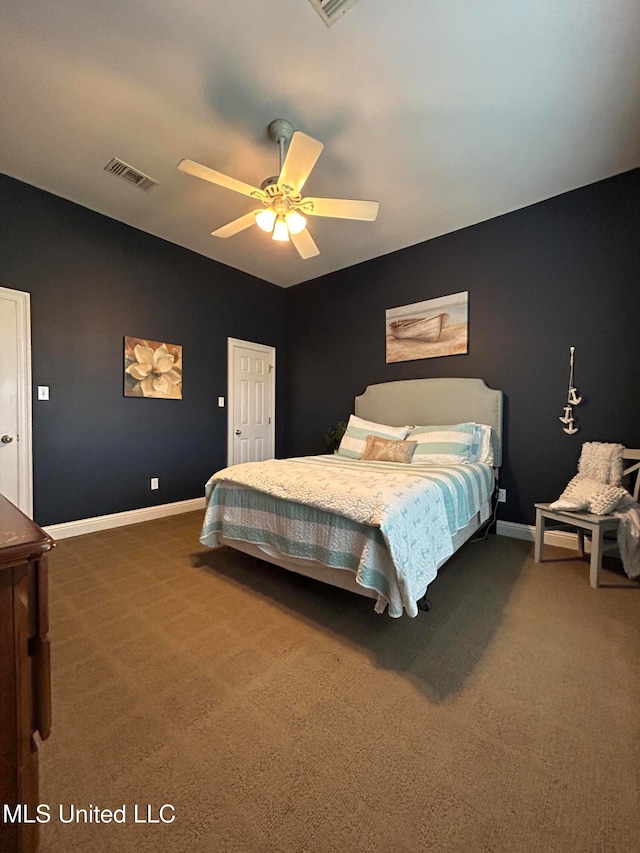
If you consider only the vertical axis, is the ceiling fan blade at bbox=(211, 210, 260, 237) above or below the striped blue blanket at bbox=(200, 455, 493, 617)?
above

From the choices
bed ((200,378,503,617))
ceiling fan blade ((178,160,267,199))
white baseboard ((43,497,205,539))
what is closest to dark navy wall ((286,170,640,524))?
bed ((200,378,503,617))

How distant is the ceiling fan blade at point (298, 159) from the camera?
1.72 meters

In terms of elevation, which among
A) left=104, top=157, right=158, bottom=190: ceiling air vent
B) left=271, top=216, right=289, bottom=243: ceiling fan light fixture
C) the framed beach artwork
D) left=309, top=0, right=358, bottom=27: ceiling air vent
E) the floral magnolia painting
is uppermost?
left=309, top=0, right=358, bottom=27: ceiling air vent

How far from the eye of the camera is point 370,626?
5.69 feet

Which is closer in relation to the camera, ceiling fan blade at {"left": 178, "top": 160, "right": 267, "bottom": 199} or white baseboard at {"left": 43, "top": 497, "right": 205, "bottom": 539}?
ceiling fan blade at {"left": 178, "top": 160, "right": 267, "bottom": 199}

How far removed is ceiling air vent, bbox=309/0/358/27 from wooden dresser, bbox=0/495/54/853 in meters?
2.37

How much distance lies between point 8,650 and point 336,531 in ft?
4.29

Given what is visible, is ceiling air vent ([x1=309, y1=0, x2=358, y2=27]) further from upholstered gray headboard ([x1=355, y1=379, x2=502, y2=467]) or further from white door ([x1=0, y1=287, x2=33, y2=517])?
white door ([x1=0, y1=287, x2=33, y2=517])

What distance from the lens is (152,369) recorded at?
11.7ft

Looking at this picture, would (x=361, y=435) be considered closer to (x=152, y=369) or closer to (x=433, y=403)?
(x=433, y=403)

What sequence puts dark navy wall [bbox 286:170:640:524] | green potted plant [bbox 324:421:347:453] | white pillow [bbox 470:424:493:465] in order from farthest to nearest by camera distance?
green potted plant [bbox 324:421:347:453]
white pillow [bbox 470:424:493:465]
dark navy wall [bbox 286:170:640:524]

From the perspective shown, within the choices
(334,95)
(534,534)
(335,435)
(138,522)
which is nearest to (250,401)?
(335,435)

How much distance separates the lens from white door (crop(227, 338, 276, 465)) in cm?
435

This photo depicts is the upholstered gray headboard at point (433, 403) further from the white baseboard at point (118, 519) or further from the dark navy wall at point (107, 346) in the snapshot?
the white baseboard at point (118, 519)
